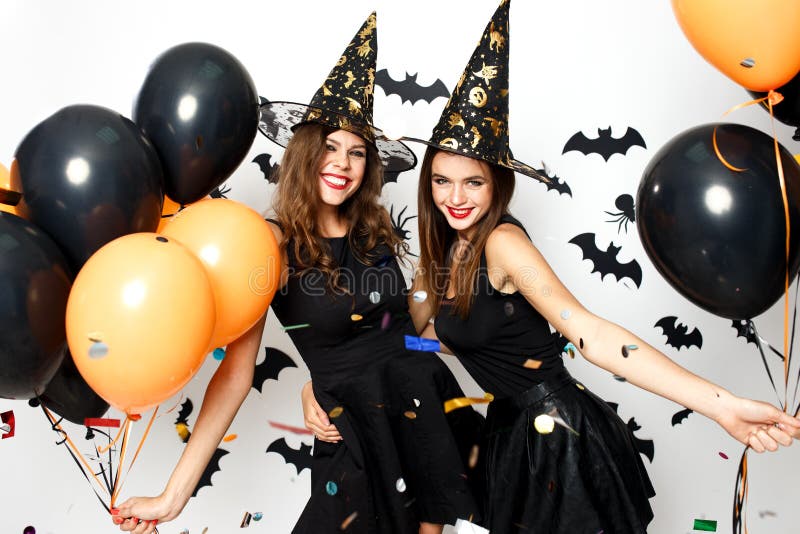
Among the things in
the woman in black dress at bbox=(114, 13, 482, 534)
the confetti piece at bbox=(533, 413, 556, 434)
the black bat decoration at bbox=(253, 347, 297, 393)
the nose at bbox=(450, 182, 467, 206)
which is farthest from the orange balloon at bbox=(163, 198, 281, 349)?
the black bat decoration at bbox=(253, 347, 297, 393)

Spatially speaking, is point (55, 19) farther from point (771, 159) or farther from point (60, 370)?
point (771, 159)

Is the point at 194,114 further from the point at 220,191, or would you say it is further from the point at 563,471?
the point at 563,471

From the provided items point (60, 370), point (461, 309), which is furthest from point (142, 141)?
point (461, 309)

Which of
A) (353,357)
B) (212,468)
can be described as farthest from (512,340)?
(212,468)

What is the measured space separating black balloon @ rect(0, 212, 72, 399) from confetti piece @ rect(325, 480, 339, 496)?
83 cm

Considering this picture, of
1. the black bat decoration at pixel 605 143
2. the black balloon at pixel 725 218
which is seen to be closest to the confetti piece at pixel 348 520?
the black balloon at pixel 725 218

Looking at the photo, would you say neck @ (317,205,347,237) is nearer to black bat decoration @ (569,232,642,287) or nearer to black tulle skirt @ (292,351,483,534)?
black tulle skirt @ (292,351,483,534)

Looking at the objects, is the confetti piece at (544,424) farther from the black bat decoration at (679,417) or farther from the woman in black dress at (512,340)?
the black bat decoration at (679,417)

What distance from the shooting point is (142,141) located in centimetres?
144

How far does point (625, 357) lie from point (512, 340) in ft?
1.23

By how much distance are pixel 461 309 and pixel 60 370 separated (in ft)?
3.24

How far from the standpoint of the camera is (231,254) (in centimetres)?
151

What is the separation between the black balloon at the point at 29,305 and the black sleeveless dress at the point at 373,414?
715 mm

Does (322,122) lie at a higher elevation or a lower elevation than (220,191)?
higher
